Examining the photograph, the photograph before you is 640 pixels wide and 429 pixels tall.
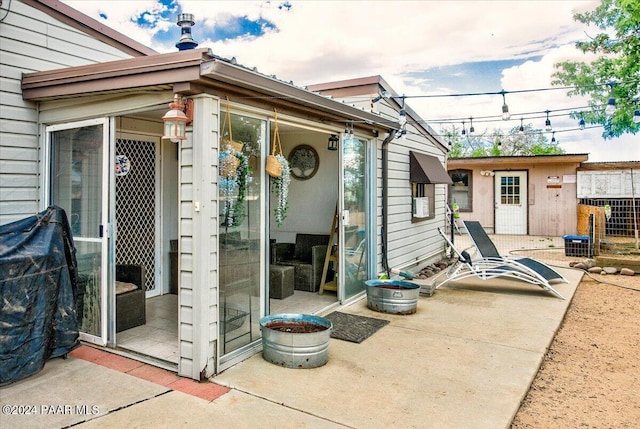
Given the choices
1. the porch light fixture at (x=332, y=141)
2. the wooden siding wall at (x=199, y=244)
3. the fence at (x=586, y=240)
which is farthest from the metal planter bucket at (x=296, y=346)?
the fence at (x=586, y=240)

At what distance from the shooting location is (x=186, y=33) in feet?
11.9

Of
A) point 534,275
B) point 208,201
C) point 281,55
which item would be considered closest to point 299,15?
point 281,55

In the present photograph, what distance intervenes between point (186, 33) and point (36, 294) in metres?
2.30

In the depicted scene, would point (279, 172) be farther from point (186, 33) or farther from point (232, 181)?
point (186, 33)

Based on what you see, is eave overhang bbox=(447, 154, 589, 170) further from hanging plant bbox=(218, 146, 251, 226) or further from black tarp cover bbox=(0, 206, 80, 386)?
black tarp cover bbox=(0, 206, 80, 386)

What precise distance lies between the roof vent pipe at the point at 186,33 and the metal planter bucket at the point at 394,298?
123 inches

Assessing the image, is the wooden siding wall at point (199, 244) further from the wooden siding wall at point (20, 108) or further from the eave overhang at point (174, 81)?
the wooden siding wall at point (20, 108)

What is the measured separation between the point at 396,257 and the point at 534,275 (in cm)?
185

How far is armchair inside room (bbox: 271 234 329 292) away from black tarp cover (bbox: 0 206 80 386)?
9.64 feet

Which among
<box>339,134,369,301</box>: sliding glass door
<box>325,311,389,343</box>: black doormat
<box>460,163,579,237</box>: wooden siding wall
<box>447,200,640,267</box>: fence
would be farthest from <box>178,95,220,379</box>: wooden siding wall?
<box>460,163,579,237</box>: wooden siding wall

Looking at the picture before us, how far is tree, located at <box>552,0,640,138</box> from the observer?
1207 cm

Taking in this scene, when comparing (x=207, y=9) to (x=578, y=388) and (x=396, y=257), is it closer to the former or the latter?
(x=396, y=257)

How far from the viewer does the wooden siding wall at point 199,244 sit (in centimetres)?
309

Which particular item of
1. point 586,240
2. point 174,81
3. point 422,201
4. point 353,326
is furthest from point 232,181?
point 586,240
